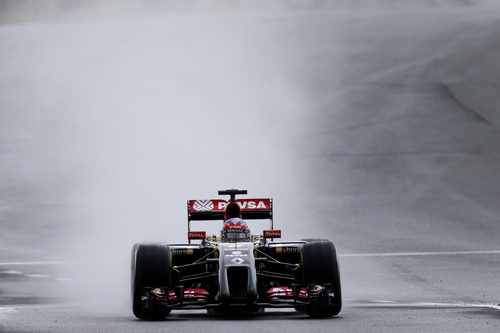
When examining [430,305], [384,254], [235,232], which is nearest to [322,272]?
[235,232]

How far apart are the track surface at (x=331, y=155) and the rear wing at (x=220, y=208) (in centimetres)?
189

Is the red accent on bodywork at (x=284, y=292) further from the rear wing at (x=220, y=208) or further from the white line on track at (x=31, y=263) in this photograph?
→ the white line on track at (x=31, y=263)

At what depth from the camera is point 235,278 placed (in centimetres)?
1374

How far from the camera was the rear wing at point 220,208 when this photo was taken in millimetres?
17078

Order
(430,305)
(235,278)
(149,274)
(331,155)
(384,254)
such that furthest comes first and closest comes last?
1. (331,155)
2. (384,254)
3. (430,305)
4. (149,274)
5. (235,278)

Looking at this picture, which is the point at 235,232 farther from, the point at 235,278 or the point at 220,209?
the point at 235,278

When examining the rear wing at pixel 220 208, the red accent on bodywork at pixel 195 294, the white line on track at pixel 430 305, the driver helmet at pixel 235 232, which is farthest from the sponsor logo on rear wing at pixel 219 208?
the red accent on bodywork at pixel 195 294

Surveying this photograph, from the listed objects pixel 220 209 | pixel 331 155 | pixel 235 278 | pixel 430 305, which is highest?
pixel 331 155

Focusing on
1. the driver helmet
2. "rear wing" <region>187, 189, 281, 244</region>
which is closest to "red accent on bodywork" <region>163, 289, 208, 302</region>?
the driver helmet

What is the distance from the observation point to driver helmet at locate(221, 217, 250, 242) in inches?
621

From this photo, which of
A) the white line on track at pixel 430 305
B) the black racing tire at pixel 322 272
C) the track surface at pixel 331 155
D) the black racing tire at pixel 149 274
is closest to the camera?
the black racing tire at pixel 149 274

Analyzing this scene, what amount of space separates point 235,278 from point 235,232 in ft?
6.93

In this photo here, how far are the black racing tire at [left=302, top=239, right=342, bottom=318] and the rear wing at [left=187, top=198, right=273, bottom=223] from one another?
2578mm

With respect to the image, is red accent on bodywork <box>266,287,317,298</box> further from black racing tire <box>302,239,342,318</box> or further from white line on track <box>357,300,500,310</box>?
white line on track <box>357,300,500,310</box>
